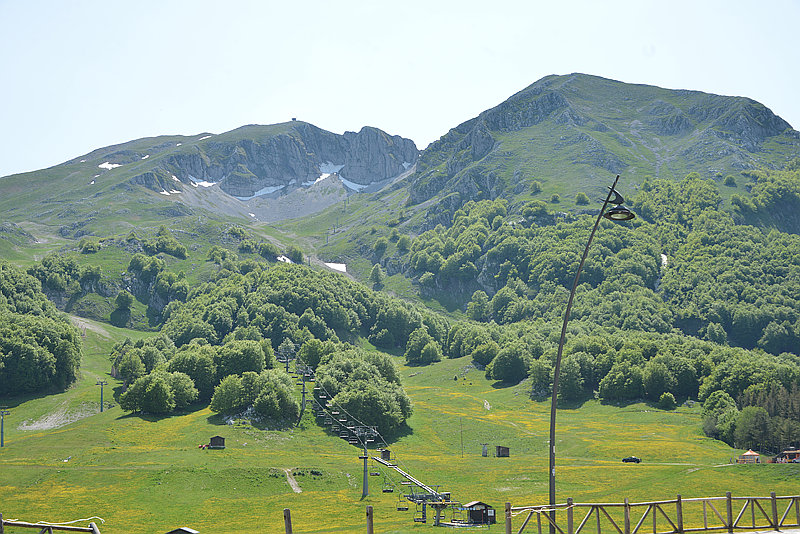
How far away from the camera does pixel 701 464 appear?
339 ft

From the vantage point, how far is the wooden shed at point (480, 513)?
233 feet

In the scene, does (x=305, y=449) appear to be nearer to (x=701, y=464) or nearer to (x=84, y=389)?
(x=701, y=464)

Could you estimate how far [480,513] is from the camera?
2813 inches

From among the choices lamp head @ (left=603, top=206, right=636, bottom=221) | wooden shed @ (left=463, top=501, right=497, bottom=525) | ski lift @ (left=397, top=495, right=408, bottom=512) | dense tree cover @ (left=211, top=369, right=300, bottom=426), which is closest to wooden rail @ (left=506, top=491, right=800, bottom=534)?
wooden shed @ (left=463, top=501, right=497, bottom=525)

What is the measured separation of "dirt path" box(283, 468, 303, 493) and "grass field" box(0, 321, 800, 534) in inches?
25.7

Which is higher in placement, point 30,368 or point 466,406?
point 30,368

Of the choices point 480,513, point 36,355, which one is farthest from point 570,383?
point 36,355

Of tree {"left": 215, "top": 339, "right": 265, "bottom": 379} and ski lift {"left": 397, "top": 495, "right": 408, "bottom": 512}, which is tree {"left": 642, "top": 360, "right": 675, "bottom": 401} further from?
ski lift {"left": 397, "top": 495, "right": 408, "bottom": 512}

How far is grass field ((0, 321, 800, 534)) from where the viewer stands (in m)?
80.4

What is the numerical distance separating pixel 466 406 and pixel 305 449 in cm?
5933

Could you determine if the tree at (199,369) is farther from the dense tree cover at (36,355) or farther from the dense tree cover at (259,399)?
the dense tree cover at (36,355)

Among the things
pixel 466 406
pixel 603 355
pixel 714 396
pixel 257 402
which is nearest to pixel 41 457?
pixel 257 402

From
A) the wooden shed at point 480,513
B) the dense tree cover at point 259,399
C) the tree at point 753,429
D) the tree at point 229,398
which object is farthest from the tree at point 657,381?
the wooden shed at point 480,513

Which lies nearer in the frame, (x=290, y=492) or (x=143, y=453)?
(x=290, y=492)
